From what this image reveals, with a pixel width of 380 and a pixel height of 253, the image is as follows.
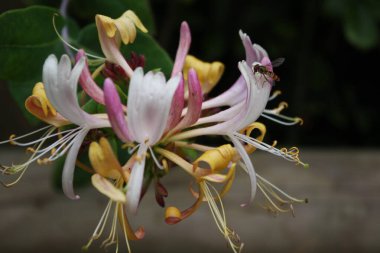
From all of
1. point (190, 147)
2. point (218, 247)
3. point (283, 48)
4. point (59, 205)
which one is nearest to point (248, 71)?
point (190, 147)

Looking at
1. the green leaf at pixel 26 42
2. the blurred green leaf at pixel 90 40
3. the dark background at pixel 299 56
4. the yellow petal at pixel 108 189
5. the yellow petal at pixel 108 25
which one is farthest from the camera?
the dark background at pixel 299 56

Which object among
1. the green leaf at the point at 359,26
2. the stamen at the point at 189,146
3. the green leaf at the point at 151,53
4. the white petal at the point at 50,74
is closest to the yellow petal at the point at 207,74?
the green leaf at the point at 151,53

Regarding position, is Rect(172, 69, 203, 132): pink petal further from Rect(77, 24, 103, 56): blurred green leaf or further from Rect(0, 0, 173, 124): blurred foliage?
Rect(77, 24, 103, 56): blurred green leaf

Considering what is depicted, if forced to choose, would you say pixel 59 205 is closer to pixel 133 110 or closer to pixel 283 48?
pixel 283 48

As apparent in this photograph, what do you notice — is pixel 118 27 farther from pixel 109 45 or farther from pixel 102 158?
pixel 102 158

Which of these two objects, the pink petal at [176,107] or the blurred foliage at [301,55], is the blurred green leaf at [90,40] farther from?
the blurred foliage at [301,55]

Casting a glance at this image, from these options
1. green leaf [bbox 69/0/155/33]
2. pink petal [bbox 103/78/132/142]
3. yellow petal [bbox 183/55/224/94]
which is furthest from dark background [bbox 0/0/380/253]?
pink petal [bbox 103/78/132/142]
